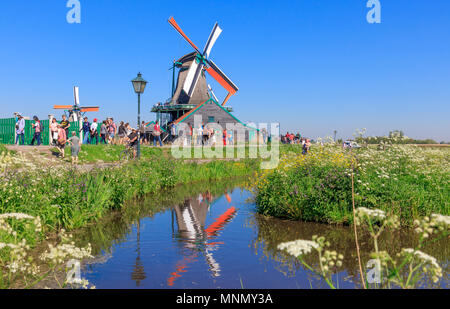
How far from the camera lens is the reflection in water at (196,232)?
5.55 meters

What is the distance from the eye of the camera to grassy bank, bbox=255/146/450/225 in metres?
7.52

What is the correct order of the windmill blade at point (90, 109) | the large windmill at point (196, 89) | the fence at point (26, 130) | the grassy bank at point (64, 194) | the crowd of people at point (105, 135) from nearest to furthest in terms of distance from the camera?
the grassy bank at point (64, 194), the crowd of people at point (105, 135), the fence at point (26, 130), the large windmill at point (196, 89), the windmill blade at point (90, 109)

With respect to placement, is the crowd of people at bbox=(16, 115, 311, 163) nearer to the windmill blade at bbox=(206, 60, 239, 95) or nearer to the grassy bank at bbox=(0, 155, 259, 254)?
the grassy bank at bbox=(0, 155, 259, 254)

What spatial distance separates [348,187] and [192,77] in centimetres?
3182

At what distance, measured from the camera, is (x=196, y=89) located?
127 feet

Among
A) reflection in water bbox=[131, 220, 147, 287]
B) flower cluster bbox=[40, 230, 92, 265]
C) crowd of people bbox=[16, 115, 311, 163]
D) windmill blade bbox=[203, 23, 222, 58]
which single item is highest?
windmill blade bbox=[203, 23, 222, 58]

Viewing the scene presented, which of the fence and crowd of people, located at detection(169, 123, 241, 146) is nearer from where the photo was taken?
the fence

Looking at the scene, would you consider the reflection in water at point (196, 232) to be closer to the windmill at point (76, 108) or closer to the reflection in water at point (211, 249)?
the reflection in water at point (211, 249)

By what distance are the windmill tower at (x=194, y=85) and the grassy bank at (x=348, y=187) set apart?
27.8 metres

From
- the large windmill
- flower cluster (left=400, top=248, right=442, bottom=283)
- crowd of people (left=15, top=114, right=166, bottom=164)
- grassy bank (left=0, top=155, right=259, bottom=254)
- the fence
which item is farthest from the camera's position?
the large windmill

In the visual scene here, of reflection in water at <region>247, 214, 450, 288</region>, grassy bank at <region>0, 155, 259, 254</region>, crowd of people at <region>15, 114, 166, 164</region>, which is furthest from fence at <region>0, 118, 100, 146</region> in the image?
reflection in water at <region>247, 214, 450, 288</region>

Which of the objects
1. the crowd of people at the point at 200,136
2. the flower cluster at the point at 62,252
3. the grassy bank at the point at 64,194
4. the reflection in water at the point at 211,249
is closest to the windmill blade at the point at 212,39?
the crowd of people at the point at 200,136

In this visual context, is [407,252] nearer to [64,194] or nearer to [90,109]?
[64,194]

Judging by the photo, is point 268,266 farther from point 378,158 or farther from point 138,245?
point 378,158
